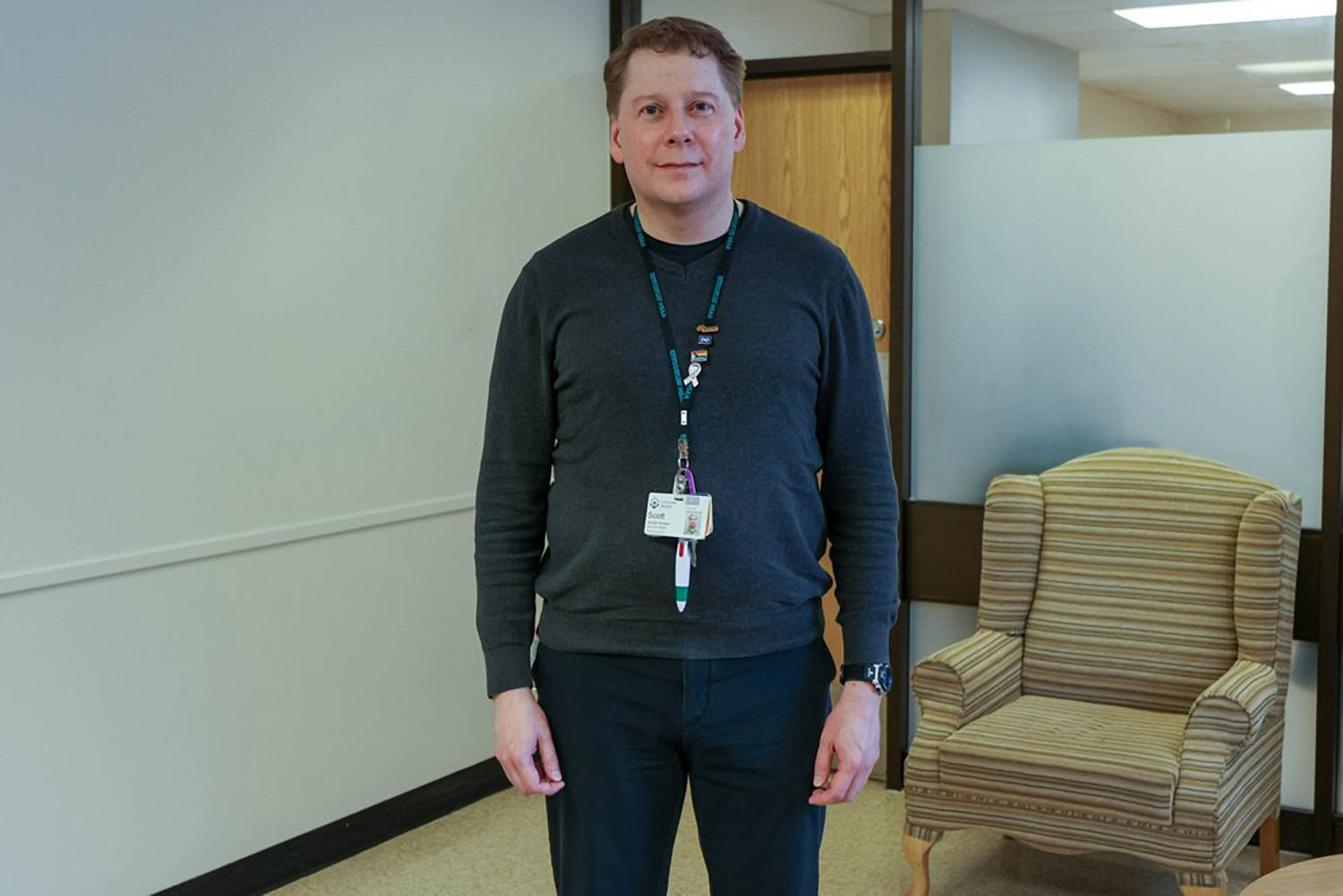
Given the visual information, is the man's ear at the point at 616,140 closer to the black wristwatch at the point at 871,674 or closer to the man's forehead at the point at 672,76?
the man's forehead at the point at 672,76

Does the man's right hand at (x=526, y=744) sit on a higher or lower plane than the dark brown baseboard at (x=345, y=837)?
higher

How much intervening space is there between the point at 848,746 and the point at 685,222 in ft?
2.02

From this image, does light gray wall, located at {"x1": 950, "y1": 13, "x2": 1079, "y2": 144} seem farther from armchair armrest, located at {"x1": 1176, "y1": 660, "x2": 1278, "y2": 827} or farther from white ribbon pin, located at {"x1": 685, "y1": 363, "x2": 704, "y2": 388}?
white ribbon pin, located at {"x1": 685, "y1": 363, "x2": 704, "y2": 388}

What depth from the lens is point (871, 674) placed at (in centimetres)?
177

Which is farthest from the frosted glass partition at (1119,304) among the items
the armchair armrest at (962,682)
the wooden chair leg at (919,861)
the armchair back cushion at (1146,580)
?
the wooden chair leg at (919,861)

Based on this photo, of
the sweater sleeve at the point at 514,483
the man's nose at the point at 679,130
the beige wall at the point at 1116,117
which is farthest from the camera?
the beige wall at the point at 1116,117

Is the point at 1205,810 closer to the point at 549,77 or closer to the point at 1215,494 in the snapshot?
the point at 1215,494

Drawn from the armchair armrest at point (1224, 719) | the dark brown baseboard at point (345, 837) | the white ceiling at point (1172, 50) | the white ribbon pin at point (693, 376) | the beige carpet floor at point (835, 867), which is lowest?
the beige carpet floor at point (835, 867)

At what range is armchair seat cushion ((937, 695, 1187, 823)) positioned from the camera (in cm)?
303

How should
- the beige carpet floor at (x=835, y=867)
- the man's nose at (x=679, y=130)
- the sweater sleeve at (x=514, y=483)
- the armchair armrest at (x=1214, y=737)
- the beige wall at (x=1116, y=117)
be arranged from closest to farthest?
1. the man's nose at (x=679, y=130)
2. the sweater sleeve at (x=514, y=483)
3. the armchair armrest at (x=1214, y=737)
4. the beige carpet floor at (x=835, y=867)
5. the beige wall at (x=1116, y=117)

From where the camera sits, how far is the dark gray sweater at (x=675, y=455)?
1706 millimetres

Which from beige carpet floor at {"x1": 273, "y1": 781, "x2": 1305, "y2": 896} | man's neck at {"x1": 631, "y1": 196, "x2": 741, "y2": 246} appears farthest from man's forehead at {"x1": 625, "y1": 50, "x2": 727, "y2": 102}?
beige carpet floor at {"x1": 273, "y1": 781, "x2": 1305, "y2": 896}

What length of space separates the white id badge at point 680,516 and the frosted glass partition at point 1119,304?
2.43 m

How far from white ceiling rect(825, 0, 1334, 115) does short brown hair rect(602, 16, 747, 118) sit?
2313mm
